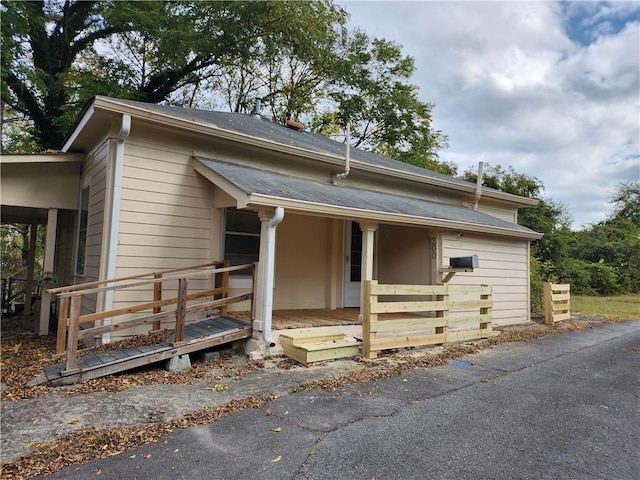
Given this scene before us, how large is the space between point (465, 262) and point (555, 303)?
169 inches

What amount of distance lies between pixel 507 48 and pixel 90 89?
13.4 meters

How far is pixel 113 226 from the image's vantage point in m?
5.36

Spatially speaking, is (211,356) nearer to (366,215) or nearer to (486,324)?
(366,215)

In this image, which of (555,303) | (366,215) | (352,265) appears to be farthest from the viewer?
(555,303)

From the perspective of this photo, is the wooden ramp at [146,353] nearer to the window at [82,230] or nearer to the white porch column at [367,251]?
the white porch column at [367,251]

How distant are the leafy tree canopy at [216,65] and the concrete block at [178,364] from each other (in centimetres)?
871

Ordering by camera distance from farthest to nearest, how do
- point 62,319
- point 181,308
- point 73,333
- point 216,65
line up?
point 216,65, point 181,308, point 62,319, point 73,333

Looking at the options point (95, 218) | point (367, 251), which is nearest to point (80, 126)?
point (95, 218)

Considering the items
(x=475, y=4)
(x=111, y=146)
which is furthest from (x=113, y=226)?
(x=475, y=4)

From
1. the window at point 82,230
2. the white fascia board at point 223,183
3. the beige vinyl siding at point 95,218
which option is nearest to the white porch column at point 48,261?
the window at point 82,230

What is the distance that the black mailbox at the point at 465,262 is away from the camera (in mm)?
6604

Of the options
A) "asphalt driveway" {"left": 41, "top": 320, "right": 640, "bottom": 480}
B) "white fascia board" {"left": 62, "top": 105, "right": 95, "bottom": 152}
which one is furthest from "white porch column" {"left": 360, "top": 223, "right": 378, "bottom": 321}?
"white fascia board" {"left": 62, "top": 105, "right": 95, "bottom": 152}

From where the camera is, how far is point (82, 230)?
7027 millimetres

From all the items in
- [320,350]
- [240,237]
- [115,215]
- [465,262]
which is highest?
[115,215]
